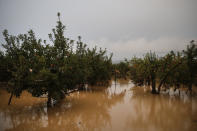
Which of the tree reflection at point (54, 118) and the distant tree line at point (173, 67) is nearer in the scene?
the tree reflection at point (54, 118)

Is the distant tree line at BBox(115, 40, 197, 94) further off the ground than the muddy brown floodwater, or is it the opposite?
the distant tree line at BBox(115, 40, 197, 94)

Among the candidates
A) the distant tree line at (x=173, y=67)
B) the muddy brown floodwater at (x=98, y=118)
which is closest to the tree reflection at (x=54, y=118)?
the muddy brown floodwater at (x=98, y=118)

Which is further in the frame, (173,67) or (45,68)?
(173,67)

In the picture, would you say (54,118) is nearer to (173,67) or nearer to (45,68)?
(45,68)

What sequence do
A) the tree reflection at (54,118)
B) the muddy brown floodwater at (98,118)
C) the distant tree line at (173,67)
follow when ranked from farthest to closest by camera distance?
the distant tree line at (173,67) → the tree reflection at (54,118) → the muddy brown floodwater at (98,118)

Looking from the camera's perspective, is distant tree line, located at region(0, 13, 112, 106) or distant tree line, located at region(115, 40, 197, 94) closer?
distant tree line, located at region(0, 13, 112, 106)

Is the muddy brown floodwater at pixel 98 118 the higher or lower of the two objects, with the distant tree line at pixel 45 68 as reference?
lower

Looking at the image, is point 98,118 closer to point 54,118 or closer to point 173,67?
point 54,118

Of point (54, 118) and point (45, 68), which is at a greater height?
point (45, 68)

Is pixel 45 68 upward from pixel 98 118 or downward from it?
upward

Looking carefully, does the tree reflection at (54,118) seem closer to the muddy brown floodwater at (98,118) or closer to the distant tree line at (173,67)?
the muddy brown floodwater at (98,118)

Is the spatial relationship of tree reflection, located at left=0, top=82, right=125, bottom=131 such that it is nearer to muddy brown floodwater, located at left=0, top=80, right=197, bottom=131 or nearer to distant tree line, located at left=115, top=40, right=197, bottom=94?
muddy brown floodwater, located at left=0, top=80, right=197, bottom=131

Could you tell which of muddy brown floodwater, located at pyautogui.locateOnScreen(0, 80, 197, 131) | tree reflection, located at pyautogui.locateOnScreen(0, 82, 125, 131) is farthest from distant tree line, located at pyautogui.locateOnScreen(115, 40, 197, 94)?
tree reflection, located at pyautogui.locateOnScreen(0, 82, 125, 131)

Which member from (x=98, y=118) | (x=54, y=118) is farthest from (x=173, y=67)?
(x=54, y=118)
